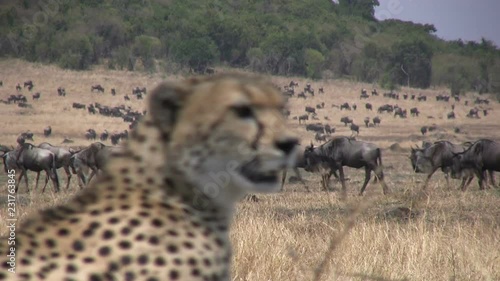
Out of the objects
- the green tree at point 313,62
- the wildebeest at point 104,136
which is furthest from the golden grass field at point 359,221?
the green tree at point 313,62

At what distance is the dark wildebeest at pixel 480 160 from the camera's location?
20250 mm

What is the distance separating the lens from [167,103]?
207cm

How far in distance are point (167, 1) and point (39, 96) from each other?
38.1m

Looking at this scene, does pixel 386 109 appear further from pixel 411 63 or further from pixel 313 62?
pixel 411 63

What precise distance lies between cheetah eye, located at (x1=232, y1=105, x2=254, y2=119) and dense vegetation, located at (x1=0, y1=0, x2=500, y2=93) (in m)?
55.8

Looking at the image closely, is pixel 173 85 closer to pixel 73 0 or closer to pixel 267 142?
pixel 267 142

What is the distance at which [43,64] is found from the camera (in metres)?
59.0

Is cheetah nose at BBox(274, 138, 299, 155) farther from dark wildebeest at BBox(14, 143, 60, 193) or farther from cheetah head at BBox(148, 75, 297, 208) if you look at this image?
dark wildebeest at BBox(14, 143, 60, 193)

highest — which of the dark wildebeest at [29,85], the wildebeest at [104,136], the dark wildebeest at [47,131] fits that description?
the dark wildebeest at [29,85]

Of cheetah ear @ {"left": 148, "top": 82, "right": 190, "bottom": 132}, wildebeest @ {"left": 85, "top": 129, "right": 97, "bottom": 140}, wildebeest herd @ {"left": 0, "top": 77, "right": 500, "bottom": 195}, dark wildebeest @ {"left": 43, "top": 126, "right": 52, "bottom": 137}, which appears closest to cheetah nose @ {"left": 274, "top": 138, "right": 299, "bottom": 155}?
cheetah ear @ {"left": 148, "top": 82, "right": 190, "bottom": 132}

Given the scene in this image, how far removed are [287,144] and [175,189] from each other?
292 mm

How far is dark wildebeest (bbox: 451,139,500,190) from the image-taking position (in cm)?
2025

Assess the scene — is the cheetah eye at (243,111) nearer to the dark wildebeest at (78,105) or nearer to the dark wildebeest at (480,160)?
the dark wildebeest at (480,160)

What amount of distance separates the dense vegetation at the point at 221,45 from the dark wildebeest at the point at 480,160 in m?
38.1
